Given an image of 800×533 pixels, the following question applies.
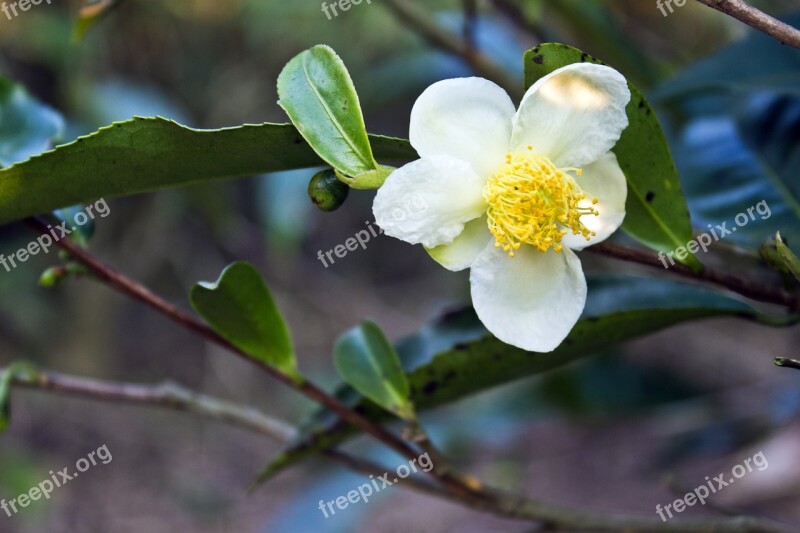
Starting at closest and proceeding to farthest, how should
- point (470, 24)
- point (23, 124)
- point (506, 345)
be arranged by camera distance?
point (506, 345), point (23, 124), point (470, 24)

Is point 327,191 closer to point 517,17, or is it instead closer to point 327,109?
point 327,109

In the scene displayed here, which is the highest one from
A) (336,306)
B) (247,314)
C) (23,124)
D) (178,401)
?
(23,124)

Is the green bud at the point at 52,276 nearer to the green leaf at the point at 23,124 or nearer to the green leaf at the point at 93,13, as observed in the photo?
the green leaf at the point at 23,124

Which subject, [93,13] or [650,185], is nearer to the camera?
[650,185]

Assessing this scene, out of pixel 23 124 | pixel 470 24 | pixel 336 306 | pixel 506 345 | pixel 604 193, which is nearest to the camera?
pixel 604 193

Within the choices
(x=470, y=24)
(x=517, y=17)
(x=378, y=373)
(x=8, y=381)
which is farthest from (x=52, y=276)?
(x=517, y=17)

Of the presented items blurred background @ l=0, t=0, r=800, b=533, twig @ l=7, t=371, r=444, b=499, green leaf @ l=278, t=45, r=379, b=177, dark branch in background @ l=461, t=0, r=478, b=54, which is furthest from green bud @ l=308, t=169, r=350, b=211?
dark branch in background @ l=461, t=0, r=478, b=54

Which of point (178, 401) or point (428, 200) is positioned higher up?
point (428, 200)

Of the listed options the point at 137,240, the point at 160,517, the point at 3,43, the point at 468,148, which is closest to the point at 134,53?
the point at 3,43

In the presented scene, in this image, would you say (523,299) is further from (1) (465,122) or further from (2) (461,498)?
(2) (461,498)
